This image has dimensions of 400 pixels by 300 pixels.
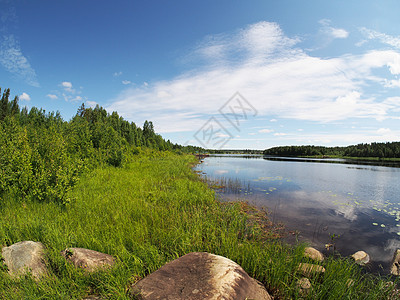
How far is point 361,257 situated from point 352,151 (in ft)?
480

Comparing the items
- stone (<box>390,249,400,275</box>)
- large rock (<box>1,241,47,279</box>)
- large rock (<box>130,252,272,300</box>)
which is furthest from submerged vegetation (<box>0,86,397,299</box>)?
stone (<box>390,249,400,275</box>)

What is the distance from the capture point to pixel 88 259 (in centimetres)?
369

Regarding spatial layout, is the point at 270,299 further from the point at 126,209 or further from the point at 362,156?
the point at 362,156

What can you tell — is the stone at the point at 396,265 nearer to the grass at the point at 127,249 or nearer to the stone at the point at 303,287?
the grass at the point at 127,249

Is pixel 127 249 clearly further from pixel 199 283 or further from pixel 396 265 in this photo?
pixel 396 265

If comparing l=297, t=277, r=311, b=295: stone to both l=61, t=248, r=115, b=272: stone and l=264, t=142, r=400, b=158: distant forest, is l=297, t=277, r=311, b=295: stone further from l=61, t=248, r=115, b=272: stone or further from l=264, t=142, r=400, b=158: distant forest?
l=264, t=142, r=400, b=158: distant forest

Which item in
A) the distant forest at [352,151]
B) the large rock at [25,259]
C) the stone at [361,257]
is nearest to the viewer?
the large rock at [25,259]

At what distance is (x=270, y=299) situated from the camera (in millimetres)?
3152

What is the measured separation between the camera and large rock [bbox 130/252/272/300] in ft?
8.94

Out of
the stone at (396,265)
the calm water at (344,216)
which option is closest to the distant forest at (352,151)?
the calm water at (344,216)

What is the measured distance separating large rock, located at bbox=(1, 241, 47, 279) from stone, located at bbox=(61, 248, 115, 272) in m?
0.43

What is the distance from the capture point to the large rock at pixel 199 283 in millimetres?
2725

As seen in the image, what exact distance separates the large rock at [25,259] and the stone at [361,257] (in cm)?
936

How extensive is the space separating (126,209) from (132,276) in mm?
3559
